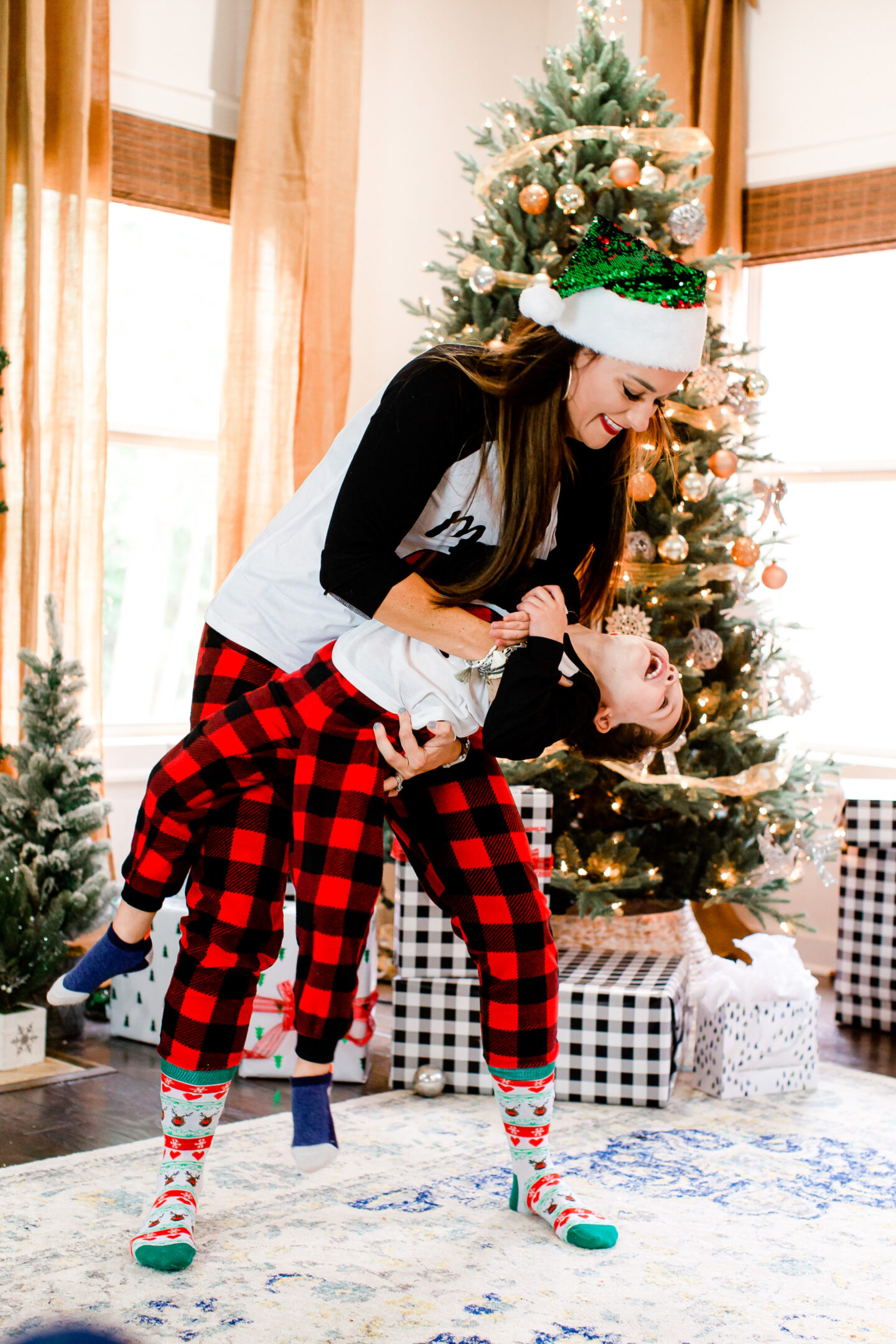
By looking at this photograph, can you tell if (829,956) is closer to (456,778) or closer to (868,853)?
(868,853)

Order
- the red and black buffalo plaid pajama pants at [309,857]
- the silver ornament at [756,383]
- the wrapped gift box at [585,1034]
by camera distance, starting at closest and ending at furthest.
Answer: the red and black buffalo plaid pajama pants at [309,857]
the wrapped gift box at [585,1034]
the silver ornament at [756,383]

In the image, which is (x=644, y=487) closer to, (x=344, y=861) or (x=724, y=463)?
(x=724, y=463)

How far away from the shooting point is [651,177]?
2.76 m

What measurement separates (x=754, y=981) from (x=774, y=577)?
93 cm

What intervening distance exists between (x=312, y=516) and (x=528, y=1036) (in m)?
0.76

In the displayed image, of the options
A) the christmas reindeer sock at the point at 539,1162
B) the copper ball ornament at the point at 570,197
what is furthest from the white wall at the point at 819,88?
the christmas reindeer sock at the point at 539,1162

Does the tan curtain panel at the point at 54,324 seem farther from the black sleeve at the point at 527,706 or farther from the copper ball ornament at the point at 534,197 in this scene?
the black sleeve at the point at 527,706

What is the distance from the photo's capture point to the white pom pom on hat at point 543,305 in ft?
5.02

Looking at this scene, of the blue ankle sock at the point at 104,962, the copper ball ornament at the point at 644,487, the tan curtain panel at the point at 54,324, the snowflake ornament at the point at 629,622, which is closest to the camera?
the blue ankle sock at the point at 104,962

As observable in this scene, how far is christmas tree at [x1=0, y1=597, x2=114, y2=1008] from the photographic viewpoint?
106 inches

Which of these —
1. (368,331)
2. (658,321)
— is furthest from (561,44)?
(658,321)

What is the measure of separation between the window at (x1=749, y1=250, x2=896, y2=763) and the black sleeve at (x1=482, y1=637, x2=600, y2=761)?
2.70m

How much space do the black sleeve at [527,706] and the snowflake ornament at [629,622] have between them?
4.13 feet

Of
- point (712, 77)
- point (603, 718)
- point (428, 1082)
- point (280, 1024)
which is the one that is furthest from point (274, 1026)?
point (712, 77)
